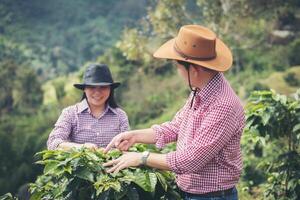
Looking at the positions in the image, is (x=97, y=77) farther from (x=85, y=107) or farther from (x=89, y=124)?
(x=89, y=124)

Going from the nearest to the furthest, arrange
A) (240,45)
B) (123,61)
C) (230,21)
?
(230,21) → (240,45) → (123,61)

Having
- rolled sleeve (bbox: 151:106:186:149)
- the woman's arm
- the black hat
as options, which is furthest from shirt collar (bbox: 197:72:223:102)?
the black hat

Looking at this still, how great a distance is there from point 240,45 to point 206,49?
18.1 meters

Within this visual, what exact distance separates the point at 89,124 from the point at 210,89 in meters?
1.50

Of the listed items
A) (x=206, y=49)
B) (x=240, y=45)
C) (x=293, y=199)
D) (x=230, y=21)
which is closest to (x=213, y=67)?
(x=206, y=49)

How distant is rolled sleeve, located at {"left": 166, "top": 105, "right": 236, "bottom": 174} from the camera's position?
9.02 ft

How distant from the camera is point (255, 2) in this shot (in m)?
19.2

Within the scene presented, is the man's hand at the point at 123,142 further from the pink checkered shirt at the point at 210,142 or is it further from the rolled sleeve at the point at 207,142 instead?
the rolled sleeve at the point at 207,142

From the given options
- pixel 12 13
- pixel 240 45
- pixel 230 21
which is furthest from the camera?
pixel 12 13

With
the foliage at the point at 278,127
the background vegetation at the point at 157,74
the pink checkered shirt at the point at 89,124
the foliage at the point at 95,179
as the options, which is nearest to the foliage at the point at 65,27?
the background vegetation at the point at 157,74

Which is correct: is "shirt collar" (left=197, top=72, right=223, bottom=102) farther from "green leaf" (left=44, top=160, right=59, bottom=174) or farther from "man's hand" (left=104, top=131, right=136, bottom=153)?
"green leaf" (left=44, top=160, right=59, bottom=174)

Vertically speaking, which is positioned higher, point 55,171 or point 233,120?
point 233,120

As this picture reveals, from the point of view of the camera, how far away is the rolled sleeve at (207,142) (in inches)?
108

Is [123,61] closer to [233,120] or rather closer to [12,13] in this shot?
[233,120]
